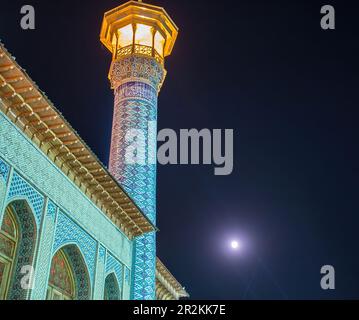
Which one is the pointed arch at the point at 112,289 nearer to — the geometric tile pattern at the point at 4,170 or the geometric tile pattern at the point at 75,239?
the geometric tile pattern at the point at 75,239

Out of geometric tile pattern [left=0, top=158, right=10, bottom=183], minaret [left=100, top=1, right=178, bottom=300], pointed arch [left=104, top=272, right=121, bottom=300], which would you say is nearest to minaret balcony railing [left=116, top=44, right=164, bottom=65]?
minaret [left=100, top=1, right=178, bottom=300]

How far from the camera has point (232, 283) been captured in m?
26.4

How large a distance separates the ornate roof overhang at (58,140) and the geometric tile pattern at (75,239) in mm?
723

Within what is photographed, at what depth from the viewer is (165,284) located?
1611cm

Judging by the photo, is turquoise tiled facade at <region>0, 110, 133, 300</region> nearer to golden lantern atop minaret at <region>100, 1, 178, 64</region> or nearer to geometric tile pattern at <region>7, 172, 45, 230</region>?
geometric tile pattern at <region>7, 172, 45, 230</region>

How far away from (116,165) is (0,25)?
697cm

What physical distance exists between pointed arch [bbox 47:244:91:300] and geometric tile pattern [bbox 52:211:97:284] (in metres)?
0.10

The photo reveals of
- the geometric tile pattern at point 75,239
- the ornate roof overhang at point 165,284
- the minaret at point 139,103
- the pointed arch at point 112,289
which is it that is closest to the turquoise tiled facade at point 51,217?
the geometric tile pattern at point 75,239

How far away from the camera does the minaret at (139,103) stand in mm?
12539

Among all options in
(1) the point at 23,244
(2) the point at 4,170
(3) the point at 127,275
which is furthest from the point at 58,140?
(3) the point at 127,275

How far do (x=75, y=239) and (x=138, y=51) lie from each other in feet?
24.8

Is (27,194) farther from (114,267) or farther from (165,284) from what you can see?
(165,284)

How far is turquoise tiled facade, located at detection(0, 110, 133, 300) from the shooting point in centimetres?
747
